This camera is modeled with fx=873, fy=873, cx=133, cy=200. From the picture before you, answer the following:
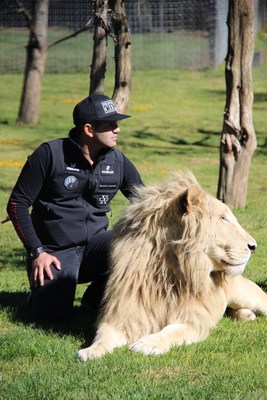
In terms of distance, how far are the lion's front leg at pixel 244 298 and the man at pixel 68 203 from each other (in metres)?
→ 0.90

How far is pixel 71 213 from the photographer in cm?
622

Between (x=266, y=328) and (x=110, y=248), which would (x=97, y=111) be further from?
(x=266, y=328)

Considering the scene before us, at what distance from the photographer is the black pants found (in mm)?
6137

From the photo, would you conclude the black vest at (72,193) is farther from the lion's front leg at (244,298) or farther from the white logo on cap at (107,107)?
the lion's front leg at (244,298)

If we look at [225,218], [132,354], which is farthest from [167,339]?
[225,218]

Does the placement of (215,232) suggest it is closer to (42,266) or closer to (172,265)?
(172,265)

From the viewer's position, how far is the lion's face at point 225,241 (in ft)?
17.9

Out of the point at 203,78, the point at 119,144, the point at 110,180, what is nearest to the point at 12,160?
the point at 119,144

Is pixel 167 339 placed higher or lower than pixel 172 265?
lower

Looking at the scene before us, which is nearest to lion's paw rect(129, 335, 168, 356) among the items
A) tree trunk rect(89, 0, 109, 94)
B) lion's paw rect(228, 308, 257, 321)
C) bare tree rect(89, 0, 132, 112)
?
lion's paw rect(228, 308, 257, 321)

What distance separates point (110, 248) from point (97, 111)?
974 millimetres

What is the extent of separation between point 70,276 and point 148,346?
1136mm

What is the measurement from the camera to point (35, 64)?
800 inches

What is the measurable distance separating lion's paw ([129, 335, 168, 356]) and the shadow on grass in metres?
0.47
